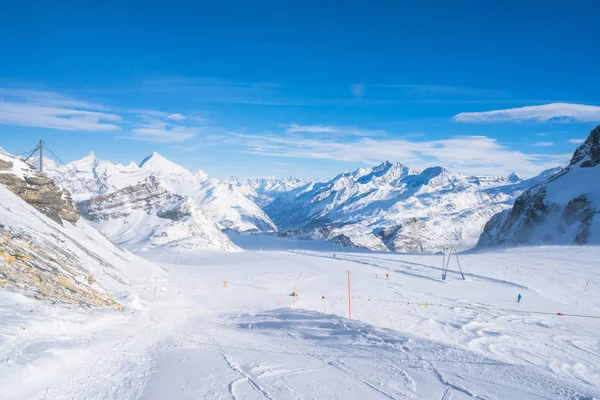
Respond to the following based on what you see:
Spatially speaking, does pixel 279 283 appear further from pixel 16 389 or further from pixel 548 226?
pixel 548 226

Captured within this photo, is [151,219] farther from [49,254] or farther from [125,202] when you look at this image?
[49,254]

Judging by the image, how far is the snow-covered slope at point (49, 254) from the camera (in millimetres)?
12781

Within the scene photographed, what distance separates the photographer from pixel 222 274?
44.9 m

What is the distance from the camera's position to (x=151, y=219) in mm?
106812

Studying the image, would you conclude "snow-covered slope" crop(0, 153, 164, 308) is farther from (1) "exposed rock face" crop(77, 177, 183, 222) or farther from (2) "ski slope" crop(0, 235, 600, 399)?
(1) "exposed rock face" crop(77, 177, 183, 222)

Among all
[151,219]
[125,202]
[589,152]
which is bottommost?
[151,219]

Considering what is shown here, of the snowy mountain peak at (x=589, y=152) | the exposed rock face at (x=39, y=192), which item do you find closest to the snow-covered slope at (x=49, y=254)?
the exposed rock face at (x=39, y=192)

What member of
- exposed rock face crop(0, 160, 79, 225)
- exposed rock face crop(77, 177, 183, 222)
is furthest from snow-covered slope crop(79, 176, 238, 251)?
exposed rock face crop(0, 160, 79, 225)

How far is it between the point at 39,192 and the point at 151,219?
7519 centimetres

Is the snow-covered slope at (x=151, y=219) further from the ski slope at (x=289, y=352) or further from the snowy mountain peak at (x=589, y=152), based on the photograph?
the snowy mountain peak at (x=589, y=152)

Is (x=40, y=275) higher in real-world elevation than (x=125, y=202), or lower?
lower

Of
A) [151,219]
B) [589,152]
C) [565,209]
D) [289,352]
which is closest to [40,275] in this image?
[289,352]

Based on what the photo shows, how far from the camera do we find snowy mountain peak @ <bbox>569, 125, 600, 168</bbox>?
10900cm

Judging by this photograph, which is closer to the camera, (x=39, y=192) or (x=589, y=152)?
(x=39, y=192)
